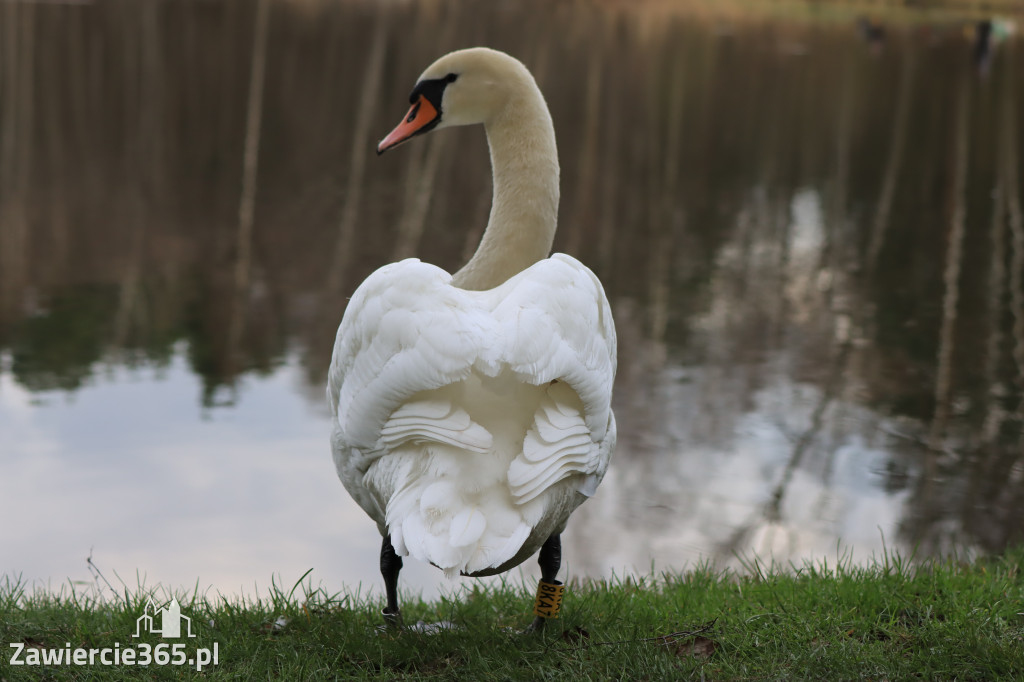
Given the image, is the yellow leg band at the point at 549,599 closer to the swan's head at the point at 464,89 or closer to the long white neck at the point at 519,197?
the long white neck at the point at 519,197

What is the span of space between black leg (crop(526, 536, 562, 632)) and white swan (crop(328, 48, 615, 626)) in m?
0.21

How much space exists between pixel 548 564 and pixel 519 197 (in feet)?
4.12

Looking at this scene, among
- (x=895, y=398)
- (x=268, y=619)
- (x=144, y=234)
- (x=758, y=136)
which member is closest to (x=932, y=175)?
(x=758, y=136)

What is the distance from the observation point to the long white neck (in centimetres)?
373

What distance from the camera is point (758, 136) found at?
16562mm

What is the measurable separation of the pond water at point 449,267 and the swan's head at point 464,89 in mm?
1755

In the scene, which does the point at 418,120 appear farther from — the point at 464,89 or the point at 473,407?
the point at 473,407

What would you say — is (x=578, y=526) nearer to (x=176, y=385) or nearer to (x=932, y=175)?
(x=176, y=385)

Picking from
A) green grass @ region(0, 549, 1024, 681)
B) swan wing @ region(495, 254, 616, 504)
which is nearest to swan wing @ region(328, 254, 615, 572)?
swan wing @ region(495, 254, 616, 504)

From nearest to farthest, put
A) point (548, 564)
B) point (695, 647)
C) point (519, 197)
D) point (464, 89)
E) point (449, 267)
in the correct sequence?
1. point (695, 647)
2. point (548, 564)
3. point (519, 197)
4. point (464, 89)
5. point (449, 267)

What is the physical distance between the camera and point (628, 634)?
10.9ft

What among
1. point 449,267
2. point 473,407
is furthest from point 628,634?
point 449,267

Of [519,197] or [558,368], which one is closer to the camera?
[558,368]

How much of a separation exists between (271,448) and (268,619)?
2519 millimetres
